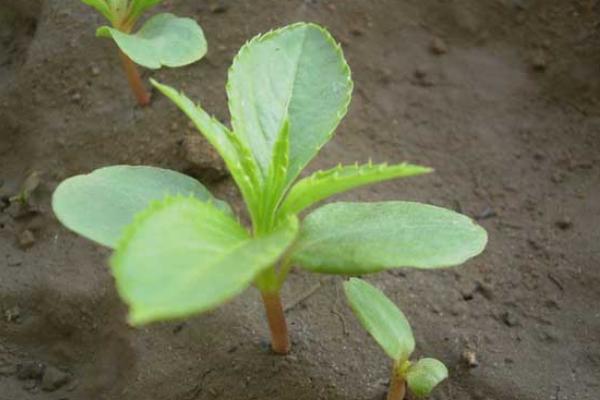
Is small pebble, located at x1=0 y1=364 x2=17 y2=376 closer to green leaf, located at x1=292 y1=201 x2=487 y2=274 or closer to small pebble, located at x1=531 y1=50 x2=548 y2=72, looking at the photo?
green leaf, located at x1=292 y1=201 x2=487 y2=274

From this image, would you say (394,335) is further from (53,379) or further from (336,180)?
(53,379)

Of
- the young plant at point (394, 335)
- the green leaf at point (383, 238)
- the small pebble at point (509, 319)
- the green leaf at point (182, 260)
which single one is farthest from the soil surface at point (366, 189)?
the green leaf at point (182, 260)

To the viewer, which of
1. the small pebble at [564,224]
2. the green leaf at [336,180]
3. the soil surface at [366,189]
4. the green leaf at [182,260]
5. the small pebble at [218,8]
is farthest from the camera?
the small pebble at [218,8]

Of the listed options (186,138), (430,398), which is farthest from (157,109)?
(430,398)

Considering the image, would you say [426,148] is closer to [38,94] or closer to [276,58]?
[276,58]

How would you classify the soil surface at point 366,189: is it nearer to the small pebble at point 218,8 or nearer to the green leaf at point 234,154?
the small pebble at point 218,8

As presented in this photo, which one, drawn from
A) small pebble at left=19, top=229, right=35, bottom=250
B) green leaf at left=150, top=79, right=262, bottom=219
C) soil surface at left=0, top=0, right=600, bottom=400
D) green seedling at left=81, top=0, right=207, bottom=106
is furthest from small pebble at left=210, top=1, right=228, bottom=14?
green leaf at left=150, top=79, right=262, bottom=219
